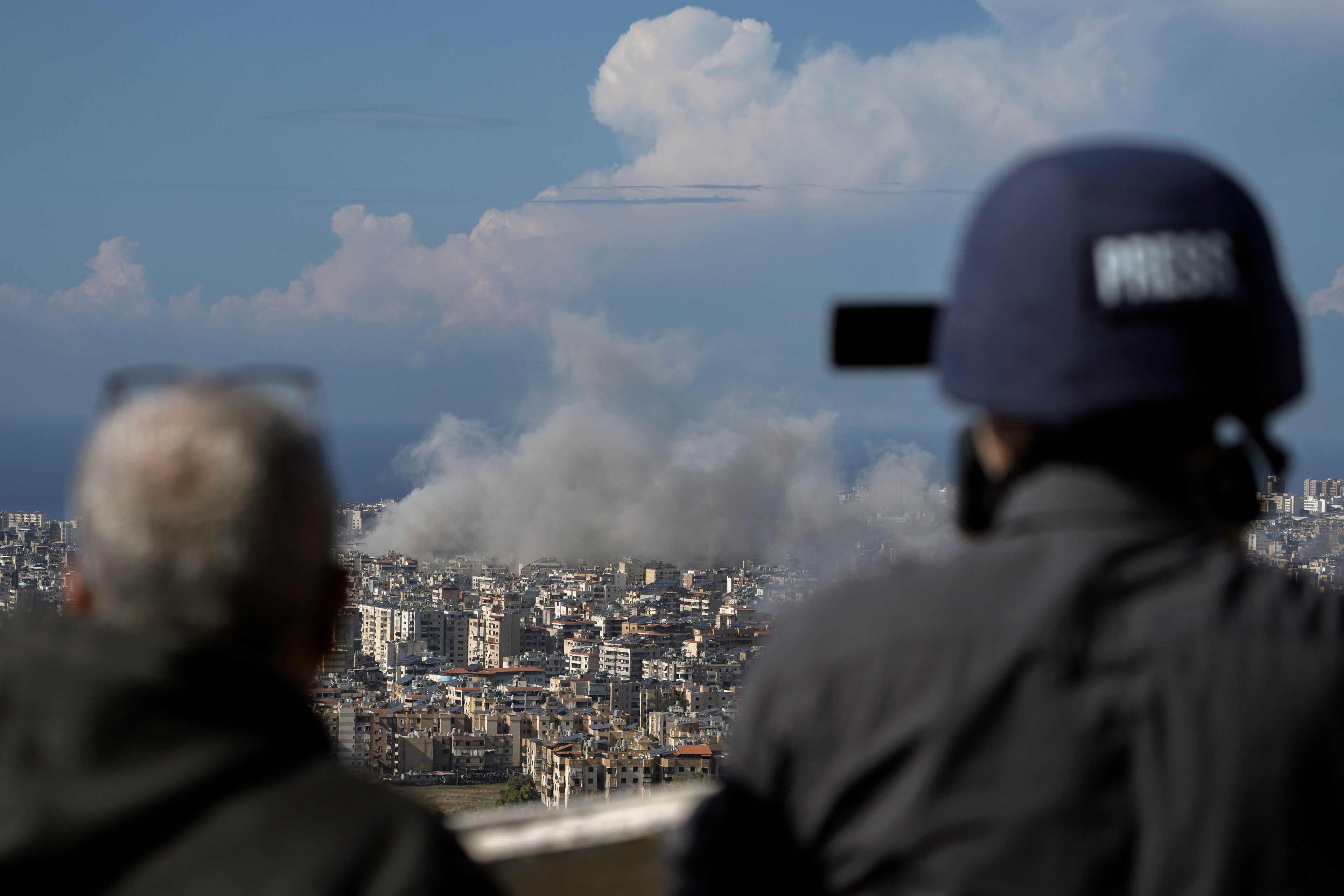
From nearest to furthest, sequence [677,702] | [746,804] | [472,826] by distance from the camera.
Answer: [746,804] < [472,826] < [677,702]

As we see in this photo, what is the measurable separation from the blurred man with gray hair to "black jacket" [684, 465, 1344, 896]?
0.36m

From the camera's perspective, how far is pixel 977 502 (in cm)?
106

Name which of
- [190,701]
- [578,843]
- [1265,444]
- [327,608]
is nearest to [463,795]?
[578,843]

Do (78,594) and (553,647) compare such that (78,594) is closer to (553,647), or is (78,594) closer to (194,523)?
(194,523)

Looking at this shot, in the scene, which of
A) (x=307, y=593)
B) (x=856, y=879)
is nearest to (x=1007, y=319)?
(x=856, y=879)

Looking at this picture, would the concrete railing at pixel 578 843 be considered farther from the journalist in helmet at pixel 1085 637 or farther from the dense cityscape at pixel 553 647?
the journalist in helmet at pixel 1085 637

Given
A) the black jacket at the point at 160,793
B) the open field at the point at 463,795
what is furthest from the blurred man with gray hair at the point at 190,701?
the open field at the point at 463,795

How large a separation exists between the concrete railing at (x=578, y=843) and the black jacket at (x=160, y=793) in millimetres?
1092

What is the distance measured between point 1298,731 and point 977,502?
31 cm

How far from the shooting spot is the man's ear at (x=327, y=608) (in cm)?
108

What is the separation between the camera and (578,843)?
2.09 m

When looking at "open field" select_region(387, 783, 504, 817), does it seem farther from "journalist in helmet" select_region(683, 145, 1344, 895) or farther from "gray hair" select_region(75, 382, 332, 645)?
"journalist in helmet" select_region(683, 145, 1344, 895)

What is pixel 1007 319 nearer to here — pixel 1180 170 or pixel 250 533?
pixel 1180 170

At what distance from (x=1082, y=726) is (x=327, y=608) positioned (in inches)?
26.3
